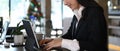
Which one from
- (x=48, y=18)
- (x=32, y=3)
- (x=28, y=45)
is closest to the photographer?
(x=28, y=45)

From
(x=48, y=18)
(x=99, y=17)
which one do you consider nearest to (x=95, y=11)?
(x=99, y=17)

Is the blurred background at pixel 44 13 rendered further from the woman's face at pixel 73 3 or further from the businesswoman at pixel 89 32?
the businesswoman at pixel 89 32

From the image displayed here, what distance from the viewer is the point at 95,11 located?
1904 millimetres

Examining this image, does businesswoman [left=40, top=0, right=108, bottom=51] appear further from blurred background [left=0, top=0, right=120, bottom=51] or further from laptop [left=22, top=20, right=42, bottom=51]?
blurred background [left=0, top=0, right=120, bottom=51]

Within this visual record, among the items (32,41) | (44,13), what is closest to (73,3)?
(32,41)

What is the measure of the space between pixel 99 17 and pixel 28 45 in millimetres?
812

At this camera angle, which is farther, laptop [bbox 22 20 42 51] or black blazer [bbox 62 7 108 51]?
laptop [bbox 22 20 42 51]

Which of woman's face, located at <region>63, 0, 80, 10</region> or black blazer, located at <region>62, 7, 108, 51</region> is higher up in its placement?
woman's face, located at <region>63, 0, 80, 10</region>

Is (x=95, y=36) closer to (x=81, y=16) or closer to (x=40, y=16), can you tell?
(x=81, y=16)

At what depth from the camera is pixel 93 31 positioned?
6.05 ft

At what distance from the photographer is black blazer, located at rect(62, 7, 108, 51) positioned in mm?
1846

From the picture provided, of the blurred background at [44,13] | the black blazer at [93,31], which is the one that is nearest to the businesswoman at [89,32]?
the black blazer at [93,31]

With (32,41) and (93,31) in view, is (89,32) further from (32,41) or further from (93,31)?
(32,41)

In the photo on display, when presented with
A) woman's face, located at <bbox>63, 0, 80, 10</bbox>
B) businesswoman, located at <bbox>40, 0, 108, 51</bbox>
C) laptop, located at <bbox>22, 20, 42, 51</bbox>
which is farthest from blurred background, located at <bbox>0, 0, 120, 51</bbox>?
businesswoman, located at <bbox>40, 0, 108, 51</bbox>
